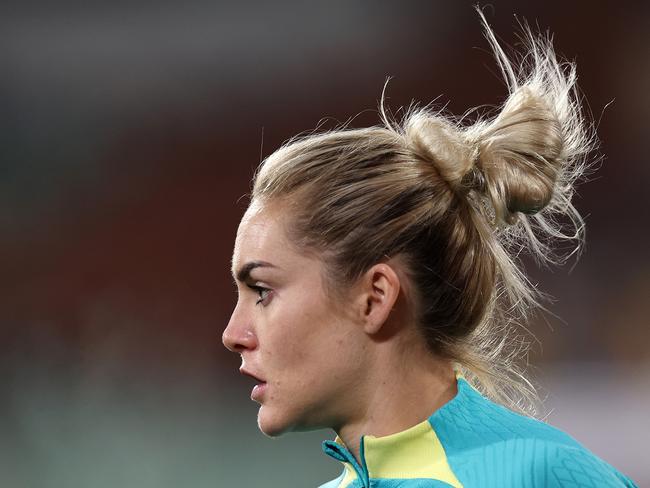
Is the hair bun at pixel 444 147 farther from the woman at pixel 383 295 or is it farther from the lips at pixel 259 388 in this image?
the lips at pixel 259 388

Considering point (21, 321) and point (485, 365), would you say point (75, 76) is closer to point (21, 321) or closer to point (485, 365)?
point (21, 321)

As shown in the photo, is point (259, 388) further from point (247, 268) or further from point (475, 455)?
point (475, 455)

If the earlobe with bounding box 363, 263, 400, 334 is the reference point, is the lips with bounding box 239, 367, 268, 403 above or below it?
below

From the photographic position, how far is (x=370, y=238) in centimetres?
115

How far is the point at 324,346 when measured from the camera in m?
1.13

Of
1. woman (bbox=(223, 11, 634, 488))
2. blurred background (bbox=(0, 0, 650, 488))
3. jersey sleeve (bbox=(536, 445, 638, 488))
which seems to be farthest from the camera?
blurred background (bbox=(0, 0, 650, 488))

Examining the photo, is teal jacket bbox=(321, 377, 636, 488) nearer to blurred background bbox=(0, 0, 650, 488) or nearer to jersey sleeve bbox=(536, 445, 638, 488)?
jersey sleeve bbox=(536, 445, 638, 488)

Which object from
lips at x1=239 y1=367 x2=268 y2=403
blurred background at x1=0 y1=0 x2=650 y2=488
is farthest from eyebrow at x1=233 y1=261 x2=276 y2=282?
blurred background at x1=0 y1=0 x2=650 y2=488

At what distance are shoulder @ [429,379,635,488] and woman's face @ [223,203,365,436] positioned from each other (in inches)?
4.7

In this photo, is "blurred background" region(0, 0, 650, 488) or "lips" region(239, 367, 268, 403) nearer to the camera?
"lips" region(239, 367, 268, 403)

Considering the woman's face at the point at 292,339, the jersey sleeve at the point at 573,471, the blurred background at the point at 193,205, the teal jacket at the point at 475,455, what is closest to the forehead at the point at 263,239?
the woman's face at the point at 292,339

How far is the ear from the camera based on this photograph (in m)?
1.14

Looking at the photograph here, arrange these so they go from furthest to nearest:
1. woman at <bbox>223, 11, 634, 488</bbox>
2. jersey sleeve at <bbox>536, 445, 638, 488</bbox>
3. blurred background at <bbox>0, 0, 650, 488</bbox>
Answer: blurred background at <bbox>0, 0, 650, 488</bbox> < woman at <bbox>223, 11, 634, 488</bbox> < jersey sleeve at <bbox>536, 445, 638, 488</bbox>

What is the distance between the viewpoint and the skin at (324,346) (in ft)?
3.72
